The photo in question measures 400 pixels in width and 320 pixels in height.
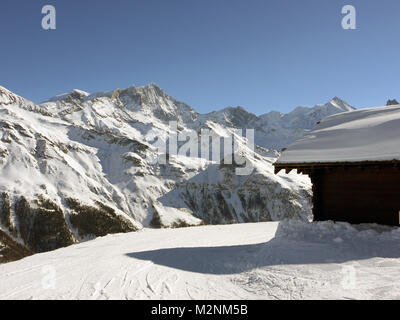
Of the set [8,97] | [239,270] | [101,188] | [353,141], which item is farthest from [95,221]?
[8,97]

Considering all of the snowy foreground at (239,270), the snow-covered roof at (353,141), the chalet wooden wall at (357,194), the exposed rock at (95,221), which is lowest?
the exposed rock at (95,221)

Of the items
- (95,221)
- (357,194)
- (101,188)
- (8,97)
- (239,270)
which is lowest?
(95,221)

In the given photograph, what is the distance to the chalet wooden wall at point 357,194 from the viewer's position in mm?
9422

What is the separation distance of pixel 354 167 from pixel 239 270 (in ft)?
18.1

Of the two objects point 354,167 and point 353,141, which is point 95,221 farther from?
point 354,167

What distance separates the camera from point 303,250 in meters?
8.80

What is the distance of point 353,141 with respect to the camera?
35.5 ft

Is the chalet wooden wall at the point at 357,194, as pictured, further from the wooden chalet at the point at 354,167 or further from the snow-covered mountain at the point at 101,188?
the snow-covered mountain at the point at 101,188

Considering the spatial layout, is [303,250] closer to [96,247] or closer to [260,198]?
[96,247]

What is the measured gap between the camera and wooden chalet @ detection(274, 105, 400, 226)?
940 cm

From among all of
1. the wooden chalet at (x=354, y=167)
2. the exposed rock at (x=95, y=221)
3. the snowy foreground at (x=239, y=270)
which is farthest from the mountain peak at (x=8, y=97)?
the wooden chalet at (x=354, y=167)

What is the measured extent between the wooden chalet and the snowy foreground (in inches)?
33.1
